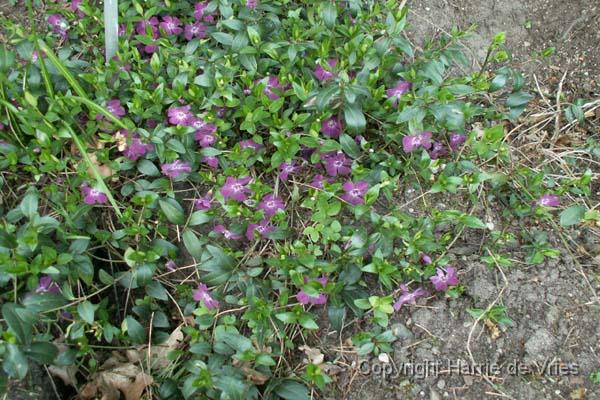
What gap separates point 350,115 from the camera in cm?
235

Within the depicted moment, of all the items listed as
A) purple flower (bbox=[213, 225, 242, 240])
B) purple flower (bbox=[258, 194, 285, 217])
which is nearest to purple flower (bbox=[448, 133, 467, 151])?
purple flower (bbox=[258, 194, 285, 217])

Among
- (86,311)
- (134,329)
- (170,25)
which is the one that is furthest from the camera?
(170,25)

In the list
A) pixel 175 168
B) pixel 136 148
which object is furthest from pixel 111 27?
pixel 175 168

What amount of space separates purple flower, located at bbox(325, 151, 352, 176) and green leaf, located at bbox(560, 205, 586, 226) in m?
0.92

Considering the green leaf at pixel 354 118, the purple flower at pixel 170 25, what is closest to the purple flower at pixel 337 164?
the green leaf at pixel 354 118

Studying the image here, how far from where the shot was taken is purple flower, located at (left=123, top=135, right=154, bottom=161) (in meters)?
2.32

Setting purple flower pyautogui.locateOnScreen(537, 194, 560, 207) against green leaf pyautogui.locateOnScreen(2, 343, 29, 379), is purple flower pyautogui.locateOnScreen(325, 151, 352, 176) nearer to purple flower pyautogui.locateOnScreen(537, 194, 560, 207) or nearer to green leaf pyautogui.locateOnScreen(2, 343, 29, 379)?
purple flower pyautogui.locateOnScreen(537, 194, 560, 207)

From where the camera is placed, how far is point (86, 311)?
77.4 inches

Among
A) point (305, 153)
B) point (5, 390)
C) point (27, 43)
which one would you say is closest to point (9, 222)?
point (5, 390)

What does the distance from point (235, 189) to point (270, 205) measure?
0.52 ft

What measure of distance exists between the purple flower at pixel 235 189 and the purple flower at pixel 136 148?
0.37m

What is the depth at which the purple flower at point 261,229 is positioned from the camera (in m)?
2.25

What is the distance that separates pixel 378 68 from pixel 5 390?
6.44ft

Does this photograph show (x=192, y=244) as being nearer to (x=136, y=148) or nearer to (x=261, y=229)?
(x=261, y=229)
